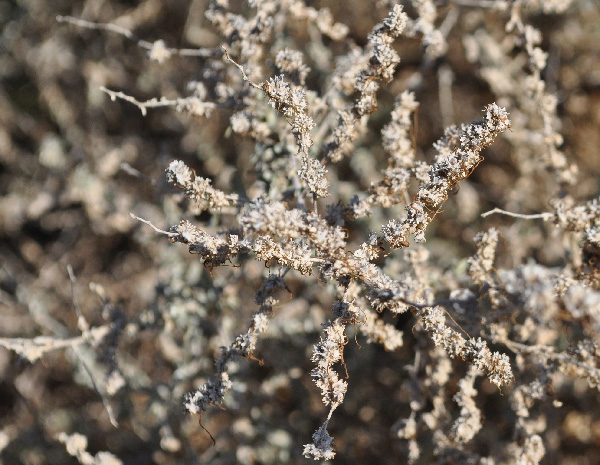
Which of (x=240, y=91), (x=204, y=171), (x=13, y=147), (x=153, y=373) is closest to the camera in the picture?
(x=240, y=91)

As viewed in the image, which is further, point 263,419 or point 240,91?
point 263,419

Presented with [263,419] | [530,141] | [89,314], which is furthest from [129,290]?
[530,141]

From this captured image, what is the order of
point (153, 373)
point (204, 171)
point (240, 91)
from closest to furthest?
1. point (240, 91)
2. point (153, 373)
3. point (204, 171)

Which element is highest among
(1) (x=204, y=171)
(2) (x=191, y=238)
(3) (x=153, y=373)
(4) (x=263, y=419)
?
(2) (x=191, y=238)

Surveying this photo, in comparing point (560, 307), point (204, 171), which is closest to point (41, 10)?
point (204, 171)

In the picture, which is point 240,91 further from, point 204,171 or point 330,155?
point 204,171

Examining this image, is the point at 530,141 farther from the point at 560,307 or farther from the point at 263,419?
the point at 263,419

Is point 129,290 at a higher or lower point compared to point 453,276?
lower
